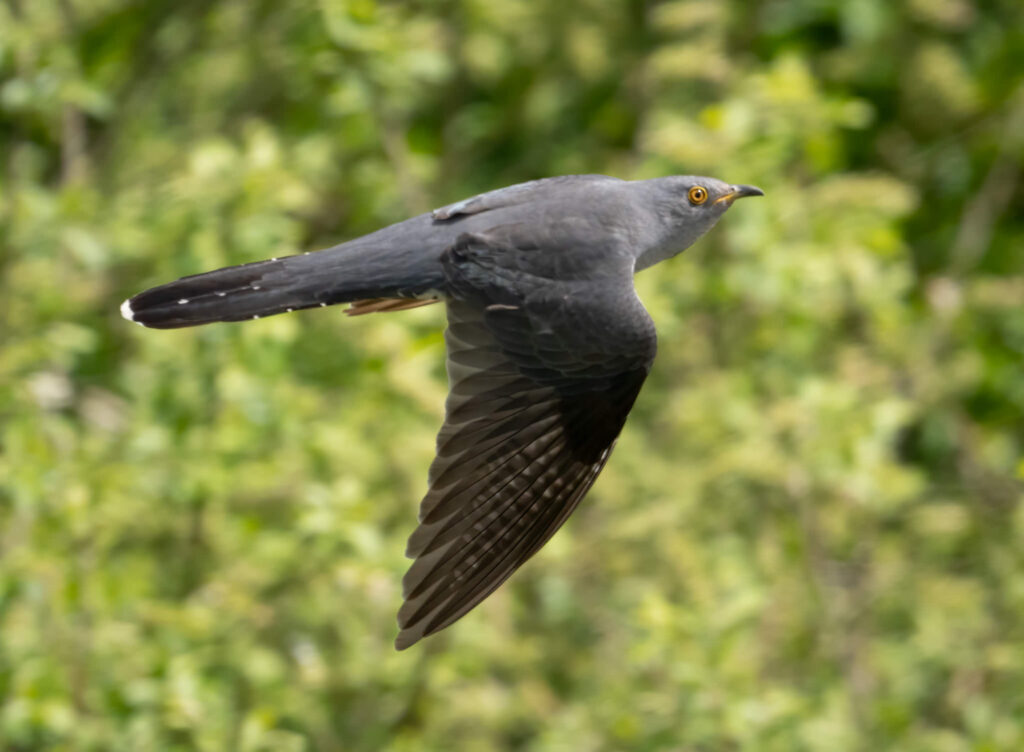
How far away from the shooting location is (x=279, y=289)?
4004 millimetres

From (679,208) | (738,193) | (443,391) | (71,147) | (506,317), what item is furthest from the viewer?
(71,147)

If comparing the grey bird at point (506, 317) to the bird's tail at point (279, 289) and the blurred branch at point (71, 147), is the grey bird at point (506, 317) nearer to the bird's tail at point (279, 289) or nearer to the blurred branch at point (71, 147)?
the bird's tail at point (279, 289)

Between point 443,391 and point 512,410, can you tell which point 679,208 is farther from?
point 443,391

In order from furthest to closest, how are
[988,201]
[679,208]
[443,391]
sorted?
[988,201], [443,391], [679,208]

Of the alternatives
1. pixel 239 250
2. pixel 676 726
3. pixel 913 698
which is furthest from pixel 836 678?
pixel 239 250

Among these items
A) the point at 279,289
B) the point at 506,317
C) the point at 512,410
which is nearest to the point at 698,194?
the point at 506,317

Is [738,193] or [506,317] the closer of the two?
Answer: [506,317]

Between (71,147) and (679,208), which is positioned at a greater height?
(71,147)

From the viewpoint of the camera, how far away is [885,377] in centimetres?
636

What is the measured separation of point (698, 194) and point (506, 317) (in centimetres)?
66

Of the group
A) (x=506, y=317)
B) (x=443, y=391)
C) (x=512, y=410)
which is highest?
(x=443, y=391)

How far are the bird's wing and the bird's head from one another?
0.21 metres

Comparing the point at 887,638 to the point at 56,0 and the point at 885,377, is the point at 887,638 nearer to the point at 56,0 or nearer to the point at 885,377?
the point at 885,377

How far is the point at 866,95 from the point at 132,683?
4833 millimetres
